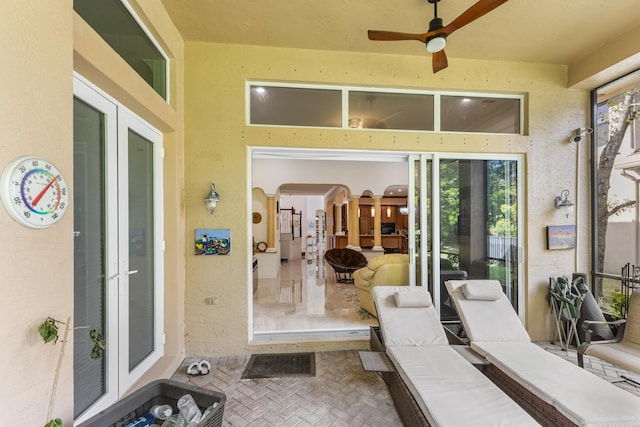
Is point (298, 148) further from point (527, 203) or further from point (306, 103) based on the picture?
point (527, 203)

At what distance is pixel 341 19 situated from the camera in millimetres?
2752

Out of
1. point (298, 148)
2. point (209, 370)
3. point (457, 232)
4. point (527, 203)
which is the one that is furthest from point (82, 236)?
point (527, 203)

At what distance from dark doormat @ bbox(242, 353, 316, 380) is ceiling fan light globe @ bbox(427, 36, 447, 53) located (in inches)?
125

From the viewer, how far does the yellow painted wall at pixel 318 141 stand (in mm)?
3096

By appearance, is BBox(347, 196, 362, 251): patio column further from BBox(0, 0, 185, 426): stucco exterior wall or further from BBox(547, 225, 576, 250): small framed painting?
BBox(0, 0, 185, 426): stucco exterior wall

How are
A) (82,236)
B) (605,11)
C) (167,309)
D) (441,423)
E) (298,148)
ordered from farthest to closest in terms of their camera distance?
(298,148)
(167,309)
(605,11)
(82,236)
(441,423)

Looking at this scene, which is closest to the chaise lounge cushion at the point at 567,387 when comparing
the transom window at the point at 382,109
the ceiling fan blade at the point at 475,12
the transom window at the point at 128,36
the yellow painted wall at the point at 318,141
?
the yellow painted wall at the point at 318,141

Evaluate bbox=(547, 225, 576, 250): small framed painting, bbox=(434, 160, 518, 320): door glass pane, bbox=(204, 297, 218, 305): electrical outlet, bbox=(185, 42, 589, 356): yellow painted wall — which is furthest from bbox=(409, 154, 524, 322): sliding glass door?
bbox=(204, 297, 218, 305): electrical outlet

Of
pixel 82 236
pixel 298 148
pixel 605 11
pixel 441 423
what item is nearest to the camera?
pixel 441 423

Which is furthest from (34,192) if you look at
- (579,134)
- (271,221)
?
(271,221)

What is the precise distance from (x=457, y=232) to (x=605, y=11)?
2570 mm

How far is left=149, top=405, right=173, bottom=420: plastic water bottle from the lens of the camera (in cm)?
164

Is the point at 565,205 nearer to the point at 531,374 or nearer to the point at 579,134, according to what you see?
the point at 579,134

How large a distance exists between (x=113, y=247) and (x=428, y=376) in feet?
8.39
